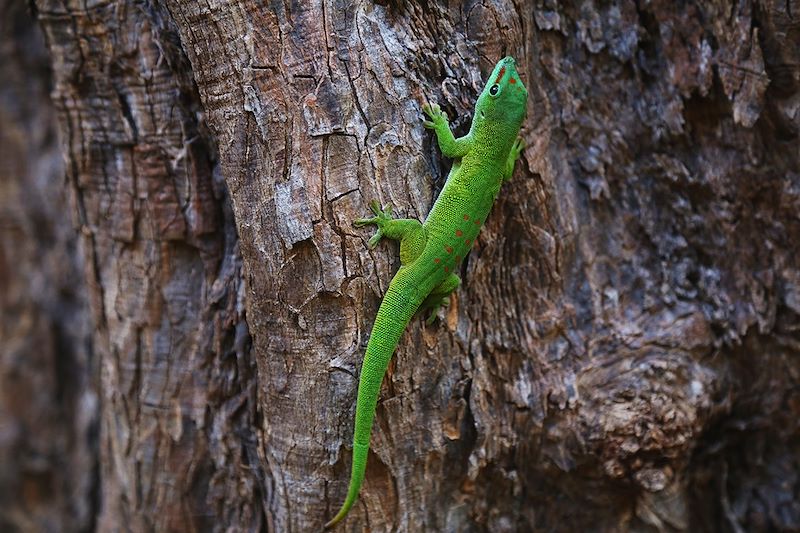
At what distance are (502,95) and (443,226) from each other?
0.56m

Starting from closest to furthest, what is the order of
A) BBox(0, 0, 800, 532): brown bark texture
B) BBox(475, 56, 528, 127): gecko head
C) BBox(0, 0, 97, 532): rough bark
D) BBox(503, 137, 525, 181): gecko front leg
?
BBox(0, 0, 800, 532): brown bark texture < BBox(475, 56, 528, 127): gecko head < BBox(503, 137, 525, 181): gecko front leg < BBox(0, 0, 97, 532): rough bark

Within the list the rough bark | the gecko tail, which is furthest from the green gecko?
the rough bark

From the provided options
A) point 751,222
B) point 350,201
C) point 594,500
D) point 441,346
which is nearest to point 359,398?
point 441,346

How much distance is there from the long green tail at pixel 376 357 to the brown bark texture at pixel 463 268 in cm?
8

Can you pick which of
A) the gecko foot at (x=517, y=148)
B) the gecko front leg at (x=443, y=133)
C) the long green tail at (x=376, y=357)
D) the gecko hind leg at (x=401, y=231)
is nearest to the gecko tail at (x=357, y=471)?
the long green tail at (x=376, y=357)

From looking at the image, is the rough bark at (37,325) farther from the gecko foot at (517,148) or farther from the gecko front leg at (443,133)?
the gecko foot at (517,148)

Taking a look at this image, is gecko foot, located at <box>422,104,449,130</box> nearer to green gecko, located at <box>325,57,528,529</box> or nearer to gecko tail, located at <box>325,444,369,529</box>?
green gecko, located at <box>325,57,528,529</box>

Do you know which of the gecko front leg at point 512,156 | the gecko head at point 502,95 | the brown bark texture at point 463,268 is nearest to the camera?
the brown bark texture at point 463,268

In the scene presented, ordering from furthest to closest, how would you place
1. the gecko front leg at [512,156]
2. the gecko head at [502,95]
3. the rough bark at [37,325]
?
the rough bark at [37,325], the gecko front leg at [512,156], the gecko head at [502,95]

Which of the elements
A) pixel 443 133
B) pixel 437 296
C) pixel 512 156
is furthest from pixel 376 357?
pixel 512 156

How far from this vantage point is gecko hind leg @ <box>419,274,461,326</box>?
7.96 ft

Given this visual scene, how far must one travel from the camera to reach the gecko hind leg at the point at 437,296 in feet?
7.96

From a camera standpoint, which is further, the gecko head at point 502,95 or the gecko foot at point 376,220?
the gecko head at point 502,95

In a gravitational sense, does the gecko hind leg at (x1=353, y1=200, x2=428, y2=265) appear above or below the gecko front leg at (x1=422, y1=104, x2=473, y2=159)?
below
